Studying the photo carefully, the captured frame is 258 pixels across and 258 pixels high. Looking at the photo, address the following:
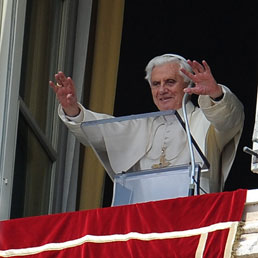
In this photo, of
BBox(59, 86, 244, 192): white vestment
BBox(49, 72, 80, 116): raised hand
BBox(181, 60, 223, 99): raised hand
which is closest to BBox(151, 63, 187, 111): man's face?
BBox(59, 86, 244, 192): white vestment

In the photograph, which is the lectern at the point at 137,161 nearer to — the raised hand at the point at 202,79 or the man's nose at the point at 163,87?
the raised hand at the point at 202,79

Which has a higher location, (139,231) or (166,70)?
(166,70)

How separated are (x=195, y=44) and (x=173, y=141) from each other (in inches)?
113

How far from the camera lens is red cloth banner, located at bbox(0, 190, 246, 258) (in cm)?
636

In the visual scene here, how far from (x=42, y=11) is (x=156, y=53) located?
2020mm

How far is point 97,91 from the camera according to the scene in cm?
842

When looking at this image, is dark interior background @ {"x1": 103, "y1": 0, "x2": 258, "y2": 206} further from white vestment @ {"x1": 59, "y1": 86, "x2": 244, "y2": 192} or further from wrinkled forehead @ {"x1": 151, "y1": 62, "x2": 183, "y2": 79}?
white vestment @ {"x1": 59, "y1": 86, "x2": 244, "y2": 192}

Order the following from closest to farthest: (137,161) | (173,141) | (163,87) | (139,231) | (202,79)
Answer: (139,231) → (202,79) → (173,141) → (137,161) → (163,87)

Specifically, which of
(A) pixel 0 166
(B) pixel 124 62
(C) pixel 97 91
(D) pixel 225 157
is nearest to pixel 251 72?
(B) pixel 124 62

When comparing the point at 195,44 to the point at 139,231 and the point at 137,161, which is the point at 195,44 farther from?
the point at 139,231

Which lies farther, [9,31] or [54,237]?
[9,31]

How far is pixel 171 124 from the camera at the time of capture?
7.09 metres

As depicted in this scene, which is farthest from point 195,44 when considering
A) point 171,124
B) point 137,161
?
point 171,124

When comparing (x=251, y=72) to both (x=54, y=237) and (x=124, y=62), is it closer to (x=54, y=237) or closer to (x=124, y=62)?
(x=124, y=62)
